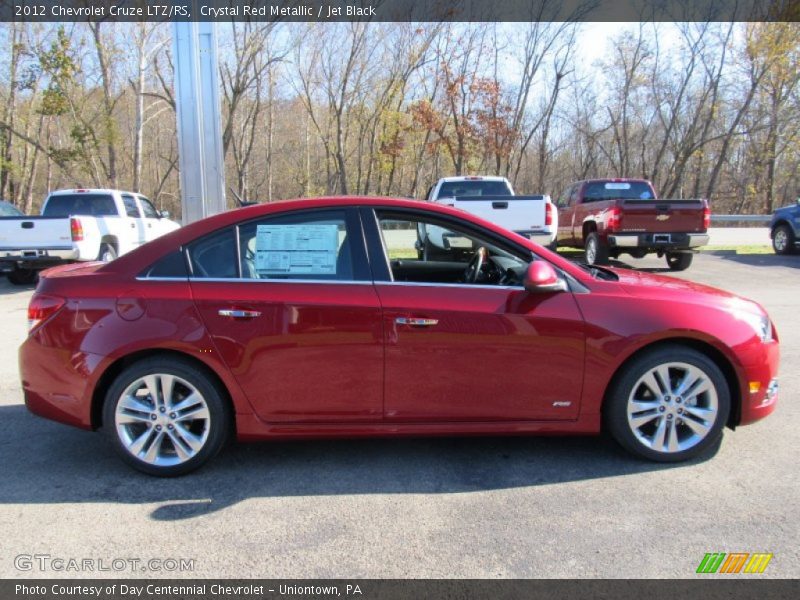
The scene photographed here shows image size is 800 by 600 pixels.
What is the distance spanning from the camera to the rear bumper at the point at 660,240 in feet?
36.2

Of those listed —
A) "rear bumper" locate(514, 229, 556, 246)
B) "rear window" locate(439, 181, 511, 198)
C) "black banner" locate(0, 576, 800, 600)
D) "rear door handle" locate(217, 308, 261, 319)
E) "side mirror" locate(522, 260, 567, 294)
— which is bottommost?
"black banner" locate(0, 576, 800, 600)

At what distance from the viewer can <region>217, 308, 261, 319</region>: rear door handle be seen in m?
3.29

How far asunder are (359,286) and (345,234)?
0.37 meters

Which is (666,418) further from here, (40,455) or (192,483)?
(40,455)

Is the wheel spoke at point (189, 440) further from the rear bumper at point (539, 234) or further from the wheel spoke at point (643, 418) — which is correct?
the rear bumper at point (539, 234)

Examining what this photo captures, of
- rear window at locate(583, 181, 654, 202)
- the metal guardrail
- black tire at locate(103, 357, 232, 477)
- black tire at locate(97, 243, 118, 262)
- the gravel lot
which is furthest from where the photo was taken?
the metal guardrail

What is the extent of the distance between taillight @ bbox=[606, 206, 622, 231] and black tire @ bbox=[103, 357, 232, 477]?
9684 millimetres

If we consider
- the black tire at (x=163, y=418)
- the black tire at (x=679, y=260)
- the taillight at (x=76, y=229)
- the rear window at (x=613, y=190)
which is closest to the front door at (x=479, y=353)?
the black tire at (x=163, y=418)

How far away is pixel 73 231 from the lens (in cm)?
1034

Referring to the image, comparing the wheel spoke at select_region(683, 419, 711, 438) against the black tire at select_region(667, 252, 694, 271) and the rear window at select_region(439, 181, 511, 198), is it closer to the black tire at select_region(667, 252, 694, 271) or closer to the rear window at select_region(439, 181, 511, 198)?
the black tire at select_region(667, 252, 694, 271)

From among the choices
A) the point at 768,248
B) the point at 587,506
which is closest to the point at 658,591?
the point at 587,506

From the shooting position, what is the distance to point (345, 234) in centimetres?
349

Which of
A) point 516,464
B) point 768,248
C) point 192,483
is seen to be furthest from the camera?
point 768,248

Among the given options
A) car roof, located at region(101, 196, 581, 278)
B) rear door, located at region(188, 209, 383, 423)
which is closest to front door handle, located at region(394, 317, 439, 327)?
rear door, located at region(188, 209, 383, 423)
